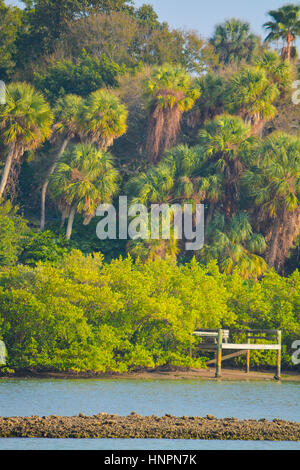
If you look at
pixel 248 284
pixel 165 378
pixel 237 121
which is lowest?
pixel 165 378

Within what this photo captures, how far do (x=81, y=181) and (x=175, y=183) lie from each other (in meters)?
4.31

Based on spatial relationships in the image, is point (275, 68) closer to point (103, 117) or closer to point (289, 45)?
point (289, 45)

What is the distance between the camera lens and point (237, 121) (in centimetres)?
Answer: 4209

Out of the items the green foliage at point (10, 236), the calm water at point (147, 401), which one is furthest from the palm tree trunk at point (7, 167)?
the calm water at point (147, 401)

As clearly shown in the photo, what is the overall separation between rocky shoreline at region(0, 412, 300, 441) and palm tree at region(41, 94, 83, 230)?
22.8 m

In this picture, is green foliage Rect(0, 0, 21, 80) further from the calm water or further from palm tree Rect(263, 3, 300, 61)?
the calm water

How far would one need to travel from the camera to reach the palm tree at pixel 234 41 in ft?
202

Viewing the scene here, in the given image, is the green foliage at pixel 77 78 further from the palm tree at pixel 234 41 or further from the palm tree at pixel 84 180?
the palm tree at pixel 234 41

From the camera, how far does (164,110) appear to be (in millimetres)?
43438

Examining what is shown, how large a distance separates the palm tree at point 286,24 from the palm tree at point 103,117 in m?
11.0

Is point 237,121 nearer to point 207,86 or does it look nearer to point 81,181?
point 207,86

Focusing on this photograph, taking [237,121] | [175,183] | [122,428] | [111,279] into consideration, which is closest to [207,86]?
[237,121]

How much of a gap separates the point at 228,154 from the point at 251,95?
153 inches
